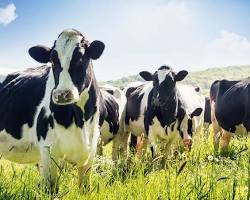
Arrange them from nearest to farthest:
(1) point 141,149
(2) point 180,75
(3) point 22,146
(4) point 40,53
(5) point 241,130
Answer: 1. (4) point 40,53
2. (3) point 22,146
3. (1) point 141,149
4. (2) point 180,75
5. (5) point 241,130

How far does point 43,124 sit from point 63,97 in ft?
3.05

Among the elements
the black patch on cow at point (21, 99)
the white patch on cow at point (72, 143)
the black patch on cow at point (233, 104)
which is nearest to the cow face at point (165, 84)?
the black patch on cow at point (233, 104)

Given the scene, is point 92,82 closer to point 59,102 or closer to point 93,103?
point 93,103

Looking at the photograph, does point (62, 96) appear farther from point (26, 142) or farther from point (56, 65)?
point (26, 142)

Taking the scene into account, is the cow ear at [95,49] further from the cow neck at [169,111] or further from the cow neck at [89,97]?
the cow neck at [169,111]

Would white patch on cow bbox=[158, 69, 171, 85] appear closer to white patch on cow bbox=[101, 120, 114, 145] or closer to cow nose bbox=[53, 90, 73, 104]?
white patch on cow bbox=[101, 120, 114, 145]

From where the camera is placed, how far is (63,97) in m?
5.17

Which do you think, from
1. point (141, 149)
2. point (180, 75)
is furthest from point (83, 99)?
point (180, 75)

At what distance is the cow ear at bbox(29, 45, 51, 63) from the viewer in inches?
251

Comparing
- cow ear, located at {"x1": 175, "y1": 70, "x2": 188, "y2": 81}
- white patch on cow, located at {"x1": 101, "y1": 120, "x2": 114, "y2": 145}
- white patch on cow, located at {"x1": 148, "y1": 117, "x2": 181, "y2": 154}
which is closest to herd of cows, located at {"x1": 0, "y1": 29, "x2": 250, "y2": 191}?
white patch on cow, located at {"x1": 101, "y1": 120, "x2": 114, "y2": 145}

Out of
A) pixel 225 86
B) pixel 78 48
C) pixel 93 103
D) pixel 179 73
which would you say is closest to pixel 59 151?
pixel 93 103

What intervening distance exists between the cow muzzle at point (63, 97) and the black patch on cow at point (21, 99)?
117 cm

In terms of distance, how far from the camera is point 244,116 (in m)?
12.4

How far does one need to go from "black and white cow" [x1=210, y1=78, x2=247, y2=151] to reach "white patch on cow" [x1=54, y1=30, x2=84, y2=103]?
6.68 m
